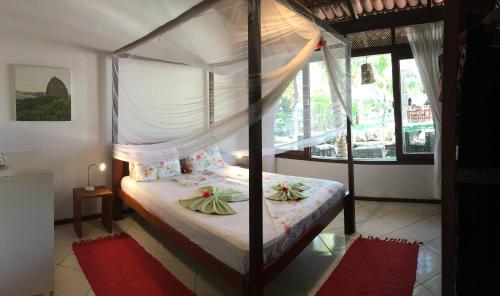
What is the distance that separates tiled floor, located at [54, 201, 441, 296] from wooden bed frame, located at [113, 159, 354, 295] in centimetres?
25

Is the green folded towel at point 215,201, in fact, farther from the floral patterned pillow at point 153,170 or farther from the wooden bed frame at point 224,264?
the floral patterned pillow at point 153,170

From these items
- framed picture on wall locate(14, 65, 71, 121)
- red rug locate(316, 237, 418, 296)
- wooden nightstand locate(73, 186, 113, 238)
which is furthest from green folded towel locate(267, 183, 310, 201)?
framed picture on wall locate(14, 65, 71, 121)

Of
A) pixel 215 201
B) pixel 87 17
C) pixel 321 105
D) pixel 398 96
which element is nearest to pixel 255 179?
pixel 215 201

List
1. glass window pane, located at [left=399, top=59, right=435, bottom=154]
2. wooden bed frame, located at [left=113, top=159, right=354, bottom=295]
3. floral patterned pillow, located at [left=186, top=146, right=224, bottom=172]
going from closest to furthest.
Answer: wooden bed frame, located at [left=113, top=159, right=354, bottom=295] → floral patterned pillow, located at [left=186, top=146, right=224, bottom=172] → glass window pane, located at [left=399, top=59, right=435, bottom=154]

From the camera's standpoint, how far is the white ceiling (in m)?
2.55

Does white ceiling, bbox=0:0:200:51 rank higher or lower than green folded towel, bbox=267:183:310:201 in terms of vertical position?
higher

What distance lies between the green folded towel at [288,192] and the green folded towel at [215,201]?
290mm

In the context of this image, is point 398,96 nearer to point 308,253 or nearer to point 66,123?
point 308,253

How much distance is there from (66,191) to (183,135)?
206 cm

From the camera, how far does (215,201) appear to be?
92.2 inches

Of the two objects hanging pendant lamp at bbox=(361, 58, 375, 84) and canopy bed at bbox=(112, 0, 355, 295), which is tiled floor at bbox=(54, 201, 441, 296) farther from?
hanging pendant lamp at bbox=(361, 58, 375, 84)

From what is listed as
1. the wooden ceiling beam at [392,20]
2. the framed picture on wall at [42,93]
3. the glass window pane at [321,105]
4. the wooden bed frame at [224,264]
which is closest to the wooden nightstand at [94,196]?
the wooden bed frame at [224,264]

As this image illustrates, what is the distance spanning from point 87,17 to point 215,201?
2.09 m

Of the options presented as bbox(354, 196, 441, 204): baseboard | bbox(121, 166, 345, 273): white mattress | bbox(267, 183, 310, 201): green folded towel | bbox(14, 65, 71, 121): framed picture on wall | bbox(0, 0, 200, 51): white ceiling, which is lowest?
bbox(354, 196, 441, 204): baseboard
